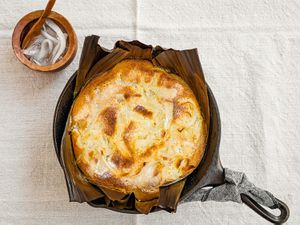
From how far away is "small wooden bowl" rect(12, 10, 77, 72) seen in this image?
125 cm

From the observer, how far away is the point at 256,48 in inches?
53.8

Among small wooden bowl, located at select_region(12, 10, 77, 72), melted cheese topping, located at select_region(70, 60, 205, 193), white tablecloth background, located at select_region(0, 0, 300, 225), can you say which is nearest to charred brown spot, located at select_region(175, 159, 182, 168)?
melted cheese topping, located at select_region(70, 60, 205, 193)

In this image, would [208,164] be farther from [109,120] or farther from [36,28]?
[36,28]

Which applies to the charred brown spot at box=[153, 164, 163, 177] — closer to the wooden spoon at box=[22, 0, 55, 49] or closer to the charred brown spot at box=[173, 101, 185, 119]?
the charred brown spot at box=[173, 101, 185, 119]

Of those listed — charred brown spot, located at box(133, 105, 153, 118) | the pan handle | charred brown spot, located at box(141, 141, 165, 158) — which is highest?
charred brown spot, located at box(133, 105, 153, 118)

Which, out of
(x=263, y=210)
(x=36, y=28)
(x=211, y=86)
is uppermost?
(x=36, y=28)

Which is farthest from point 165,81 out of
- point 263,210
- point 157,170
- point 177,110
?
point 263,210

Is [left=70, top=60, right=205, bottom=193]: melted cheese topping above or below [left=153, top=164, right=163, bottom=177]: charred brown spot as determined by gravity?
above

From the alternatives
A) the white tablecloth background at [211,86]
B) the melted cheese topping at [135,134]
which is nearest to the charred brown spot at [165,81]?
the melted cheese topping at [135,134]

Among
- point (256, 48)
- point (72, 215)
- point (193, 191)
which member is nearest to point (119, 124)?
point (193, 191)

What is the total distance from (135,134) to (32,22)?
1.24ft

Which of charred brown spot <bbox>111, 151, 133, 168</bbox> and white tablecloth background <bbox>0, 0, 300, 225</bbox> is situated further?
white tablecloth background <bbox>0, 0, 300, 225</bbox>

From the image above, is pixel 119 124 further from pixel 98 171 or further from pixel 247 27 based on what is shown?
pixel 247 27

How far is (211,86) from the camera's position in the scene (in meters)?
1.35
